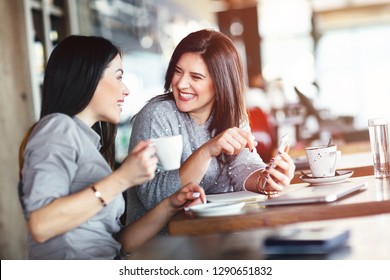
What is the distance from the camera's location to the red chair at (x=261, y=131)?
11.0ft

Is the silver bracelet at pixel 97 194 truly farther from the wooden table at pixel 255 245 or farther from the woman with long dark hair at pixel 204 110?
the woman with long dark hair at pixel 204 110

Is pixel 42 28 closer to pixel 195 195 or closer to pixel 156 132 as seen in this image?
pixel 156 132

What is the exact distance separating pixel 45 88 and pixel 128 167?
0.34m

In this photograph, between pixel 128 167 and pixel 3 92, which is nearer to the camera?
pixel 128 167

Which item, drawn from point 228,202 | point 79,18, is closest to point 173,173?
point 228,202

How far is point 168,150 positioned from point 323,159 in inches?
18.3

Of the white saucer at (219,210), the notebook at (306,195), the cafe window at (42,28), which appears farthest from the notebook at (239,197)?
the cafe window at (42,28)

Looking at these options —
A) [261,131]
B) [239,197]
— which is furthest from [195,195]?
[261,131]

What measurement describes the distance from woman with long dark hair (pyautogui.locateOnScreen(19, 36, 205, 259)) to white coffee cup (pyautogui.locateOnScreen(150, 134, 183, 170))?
0.07m

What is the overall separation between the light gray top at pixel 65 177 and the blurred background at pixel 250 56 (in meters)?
1.64

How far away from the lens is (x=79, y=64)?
1.39 m

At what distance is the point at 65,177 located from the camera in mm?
1279

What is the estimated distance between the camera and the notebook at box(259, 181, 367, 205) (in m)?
1.31
